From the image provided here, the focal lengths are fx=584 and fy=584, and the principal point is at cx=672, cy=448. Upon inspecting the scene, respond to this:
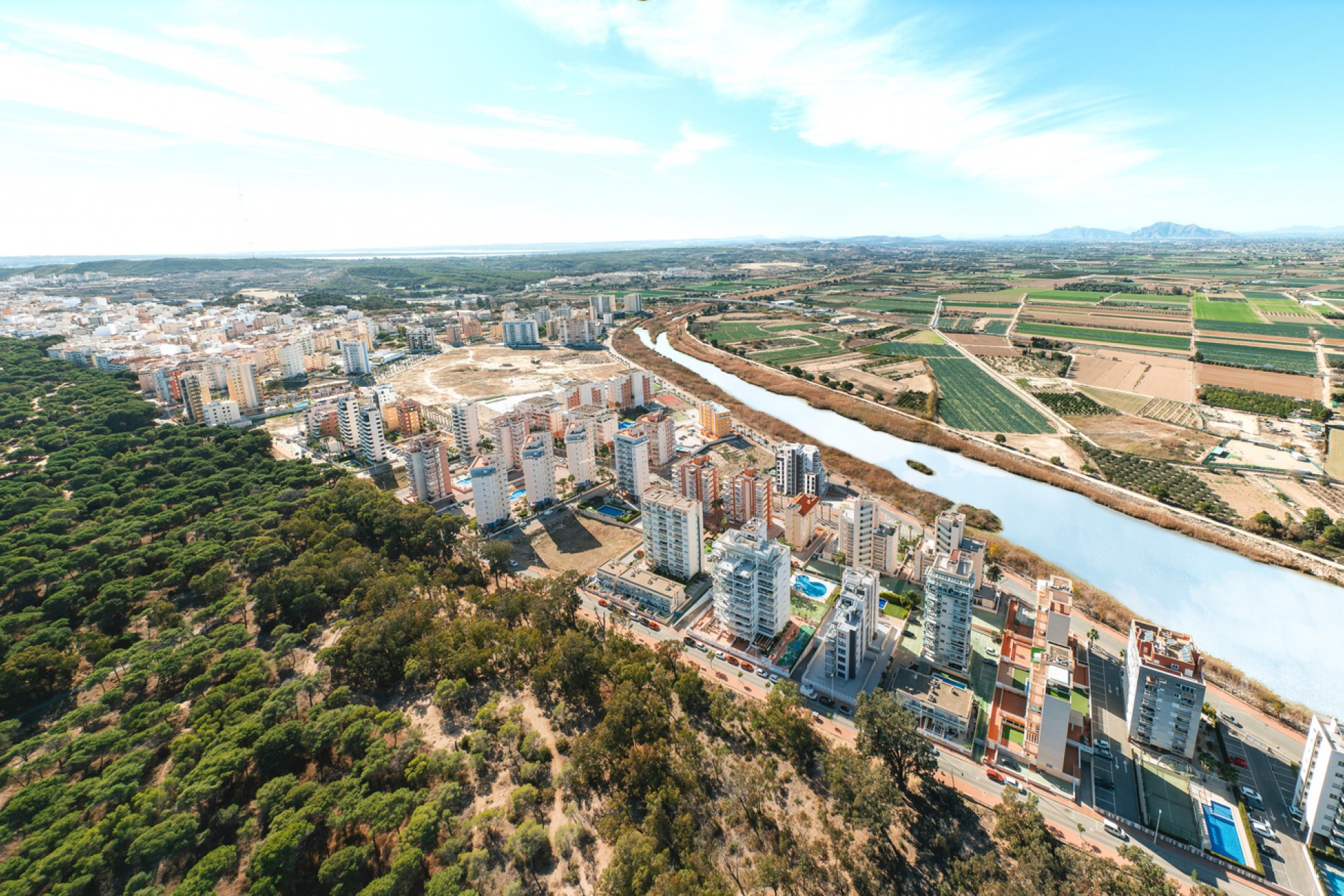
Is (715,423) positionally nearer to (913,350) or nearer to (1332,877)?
(1332,877)

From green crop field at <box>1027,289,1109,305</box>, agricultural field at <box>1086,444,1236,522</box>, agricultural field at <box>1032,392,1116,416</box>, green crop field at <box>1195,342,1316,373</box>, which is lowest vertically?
agricultural field at <box>1086,444,1236,522</box>

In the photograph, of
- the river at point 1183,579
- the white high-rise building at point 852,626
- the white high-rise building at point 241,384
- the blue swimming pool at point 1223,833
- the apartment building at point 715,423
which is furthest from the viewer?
the white high-rise building at point 241,384

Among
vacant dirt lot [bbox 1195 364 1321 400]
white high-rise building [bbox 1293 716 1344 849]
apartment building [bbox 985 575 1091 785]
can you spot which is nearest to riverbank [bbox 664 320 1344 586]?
apartment building [bbox 985 575 1091 785]

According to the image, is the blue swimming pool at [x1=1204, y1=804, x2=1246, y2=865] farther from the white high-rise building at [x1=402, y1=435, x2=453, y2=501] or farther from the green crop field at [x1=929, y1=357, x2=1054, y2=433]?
the white high-rise building at [x1=402, y1=435, x2=453, y2=501]

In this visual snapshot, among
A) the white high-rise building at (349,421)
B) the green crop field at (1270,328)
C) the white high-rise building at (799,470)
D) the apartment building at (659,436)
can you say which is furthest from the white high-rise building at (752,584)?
the green crop field at (1270,328)

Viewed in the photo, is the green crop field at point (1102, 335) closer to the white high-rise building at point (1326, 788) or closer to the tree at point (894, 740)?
the white high-rise building at point (1326, 788)

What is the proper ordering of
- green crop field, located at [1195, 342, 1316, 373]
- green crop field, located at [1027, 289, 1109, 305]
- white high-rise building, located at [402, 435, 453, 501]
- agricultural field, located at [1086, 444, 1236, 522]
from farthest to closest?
green crop field, located at [1027, 289, 1109, 305]
green crop field, located at [1195, 342, 1316, 373]
white high-rise building, located at [402, 435, 453, 501]
agricultural field, located at [1086, 444, 1236, 522]
